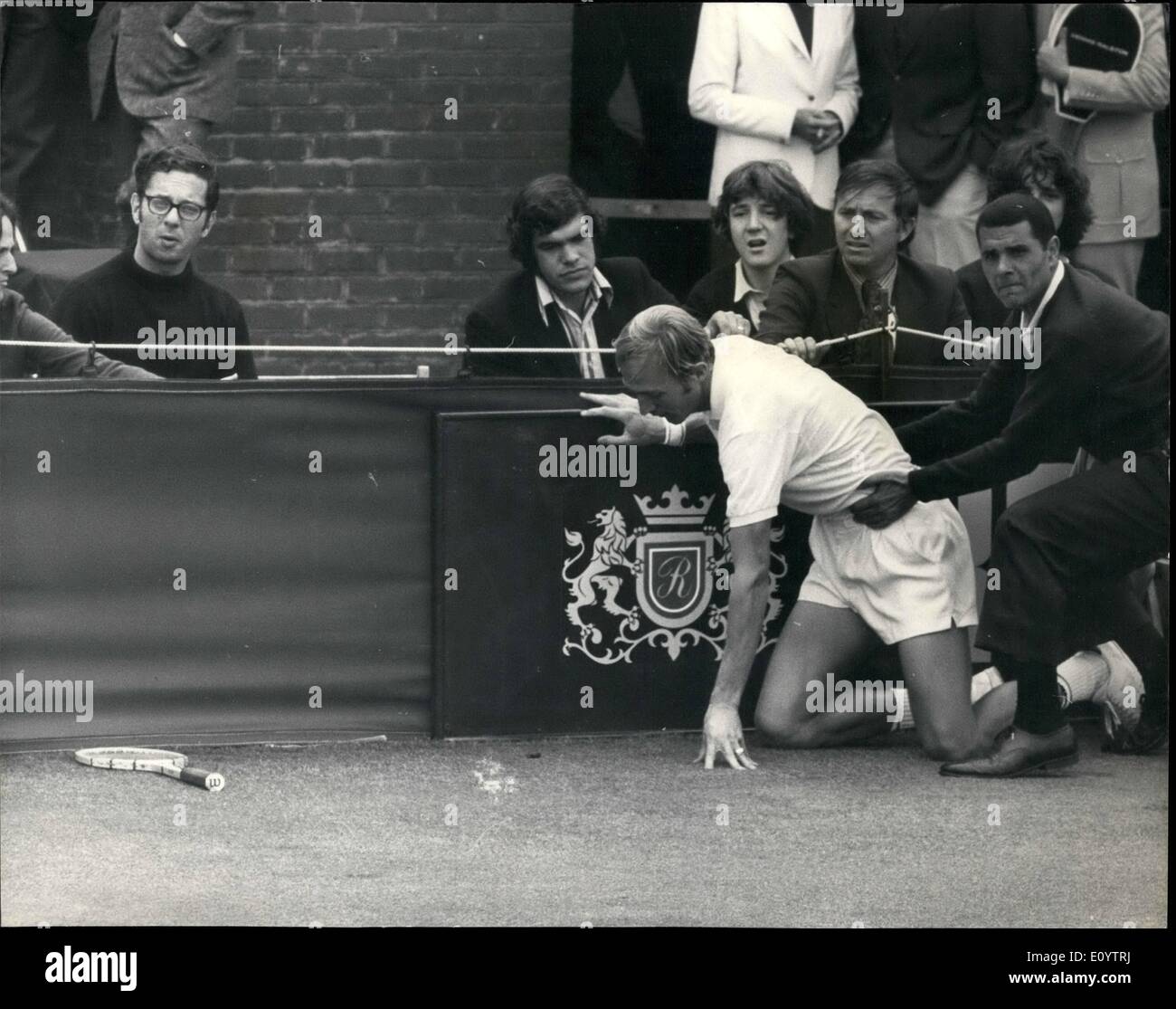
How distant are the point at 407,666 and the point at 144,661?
0.84m

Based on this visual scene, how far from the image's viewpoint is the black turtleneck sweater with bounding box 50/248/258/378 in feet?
26.3

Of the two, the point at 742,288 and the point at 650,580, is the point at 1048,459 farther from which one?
the point at 650,580

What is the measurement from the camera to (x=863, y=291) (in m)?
8.24

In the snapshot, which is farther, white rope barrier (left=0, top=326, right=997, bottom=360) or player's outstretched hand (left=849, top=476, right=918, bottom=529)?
player's outstretched hand (left=849, top=476, right=918, bottom=529)

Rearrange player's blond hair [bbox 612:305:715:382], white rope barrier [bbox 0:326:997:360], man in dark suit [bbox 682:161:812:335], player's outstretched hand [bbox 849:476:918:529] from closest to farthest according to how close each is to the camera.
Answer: player's blond hair [bbox 612:305:715:382]
white rope barrier [bbox 0:326:997:360]
player's outstretched hand [bbox 849:476:918:529]
man in dark suit [bbox 682:161:812:335]

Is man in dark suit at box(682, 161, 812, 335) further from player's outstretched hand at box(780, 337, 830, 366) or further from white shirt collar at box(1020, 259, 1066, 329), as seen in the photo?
white shirt collar at box(1020, 259, 1066, 329)

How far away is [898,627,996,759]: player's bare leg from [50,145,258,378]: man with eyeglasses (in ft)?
7.97

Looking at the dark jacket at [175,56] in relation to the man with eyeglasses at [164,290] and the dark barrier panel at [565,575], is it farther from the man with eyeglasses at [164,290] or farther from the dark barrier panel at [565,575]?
the dark barrier panel at [565,575]

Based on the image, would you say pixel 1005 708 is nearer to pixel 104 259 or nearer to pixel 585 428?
pixel 585 428

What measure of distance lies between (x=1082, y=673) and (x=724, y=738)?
1.32m

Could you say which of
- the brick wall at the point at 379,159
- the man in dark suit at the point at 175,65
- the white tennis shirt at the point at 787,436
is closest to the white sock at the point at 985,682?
the white tennis shirt at the point at 787,436

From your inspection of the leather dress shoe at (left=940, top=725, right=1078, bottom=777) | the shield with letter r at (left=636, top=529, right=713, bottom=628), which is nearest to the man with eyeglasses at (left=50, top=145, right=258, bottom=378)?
the shield with letter r at (left=636, top=529, right=713, bottom=628)

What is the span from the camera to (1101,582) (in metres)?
8.05
